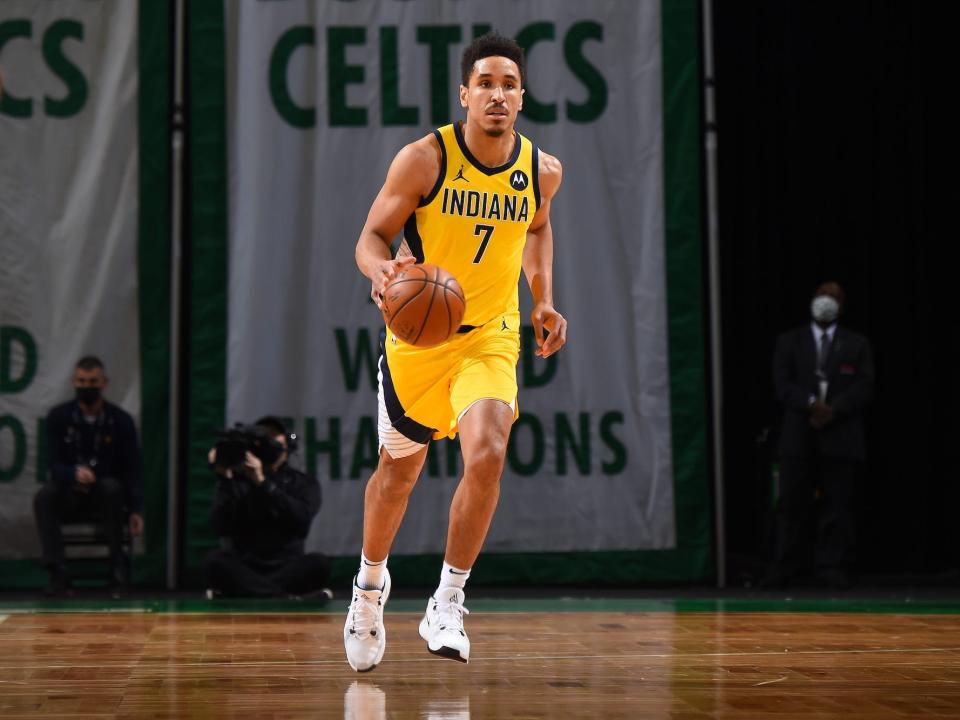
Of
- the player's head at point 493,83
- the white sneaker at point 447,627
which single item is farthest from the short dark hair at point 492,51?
the white sneaker at point 447,627

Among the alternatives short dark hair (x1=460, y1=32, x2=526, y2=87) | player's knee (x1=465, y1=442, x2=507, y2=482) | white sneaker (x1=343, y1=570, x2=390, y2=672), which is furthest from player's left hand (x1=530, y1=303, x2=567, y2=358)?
white sneaker (x1=343, y1=570, x2=390, y2=672)

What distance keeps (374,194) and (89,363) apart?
5.80 feet

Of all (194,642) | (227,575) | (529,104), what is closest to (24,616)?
(194,642)

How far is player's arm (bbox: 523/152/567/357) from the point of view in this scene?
12.6 feet

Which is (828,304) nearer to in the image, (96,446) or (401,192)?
(96,446)

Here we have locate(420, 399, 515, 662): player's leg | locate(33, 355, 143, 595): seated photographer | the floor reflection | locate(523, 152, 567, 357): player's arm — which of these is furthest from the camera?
locate(33, 355, 143, 595): seated photographer

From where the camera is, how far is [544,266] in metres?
4.17

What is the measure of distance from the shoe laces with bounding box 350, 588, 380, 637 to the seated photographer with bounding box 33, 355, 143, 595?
363 centimetres

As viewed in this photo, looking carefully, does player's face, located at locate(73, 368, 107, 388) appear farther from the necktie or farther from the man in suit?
the necktie

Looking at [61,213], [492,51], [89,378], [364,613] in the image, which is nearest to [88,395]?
A: [89,378]

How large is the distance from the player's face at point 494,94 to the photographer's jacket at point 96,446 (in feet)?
13.3

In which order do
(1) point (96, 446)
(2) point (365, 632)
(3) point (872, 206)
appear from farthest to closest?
(3) point (872, 206) → (1) point (96, 446) → (2) point (365, 632)

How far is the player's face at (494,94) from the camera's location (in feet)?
12.5

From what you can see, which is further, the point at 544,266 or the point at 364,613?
the point at 544,266
